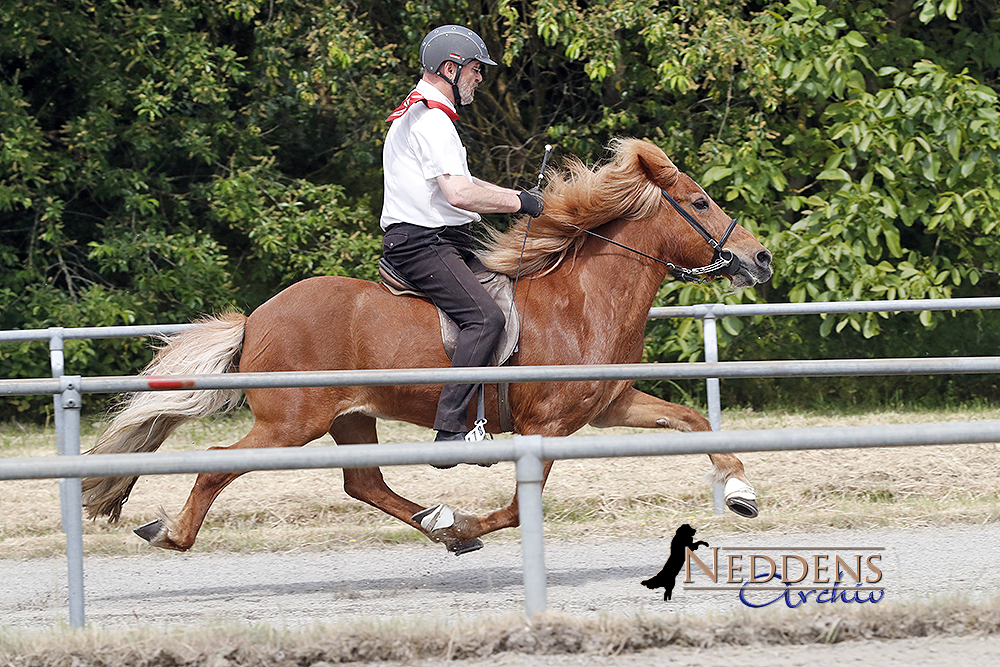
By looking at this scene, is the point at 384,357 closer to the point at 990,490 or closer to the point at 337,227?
the point at 990,490

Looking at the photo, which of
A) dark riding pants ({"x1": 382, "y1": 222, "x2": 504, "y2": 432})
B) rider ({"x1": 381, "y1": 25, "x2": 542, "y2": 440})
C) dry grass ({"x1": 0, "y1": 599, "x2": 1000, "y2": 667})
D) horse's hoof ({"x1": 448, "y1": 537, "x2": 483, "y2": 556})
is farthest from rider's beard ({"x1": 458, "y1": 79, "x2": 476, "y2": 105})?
dry grass ({"x1": 0, "y1": 599, "x2": 1000, "y2": 667})

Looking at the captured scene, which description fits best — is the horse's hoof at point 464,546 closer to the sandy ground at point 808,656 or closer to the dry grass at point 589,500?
the dry grass at point 589,500

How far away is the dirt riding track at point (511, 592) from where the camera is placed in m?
3.52

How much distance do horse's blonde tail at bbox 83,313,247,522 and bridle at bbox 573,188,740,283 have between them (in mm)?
1902

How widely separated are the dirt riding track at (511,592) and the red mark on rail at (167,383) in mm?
875

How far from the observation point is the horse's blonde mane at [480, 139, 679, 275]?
575 cm

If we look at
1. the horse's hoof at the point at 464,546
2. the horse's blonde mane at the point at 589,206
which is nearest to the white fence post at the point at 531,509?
the horse's hoof at the point at 464,546

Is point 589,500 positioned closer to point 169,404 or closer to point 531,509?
point 169,404

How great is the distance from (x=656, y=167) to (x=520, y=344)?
119cm

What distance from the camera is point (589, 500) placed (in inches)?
271

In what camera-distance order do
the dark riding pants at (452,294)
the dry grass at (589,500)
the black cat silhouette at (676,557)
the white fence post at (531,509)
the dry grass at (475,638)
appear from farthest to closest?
1. the dry grass at (589,500)
2. the dark riding pants at (452,294)
3. the black cat silhouette at (676,557)
4. the dry grass at (475,638)
5. the white fence post at (531,509)

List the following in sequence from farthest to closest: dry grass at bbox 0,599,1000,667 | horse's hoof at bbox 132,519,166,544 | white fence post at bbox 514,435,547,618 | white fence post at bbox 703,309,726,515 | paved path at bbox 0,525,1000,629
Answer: white fence post at bbox 703,309,726,515
horse's hoof at bbox 132,519,166,544
paved path at bbox 0,525,1000,629
dry grass at bbox 0,599,1000,667
white fence post at bbox 514,435,547,618

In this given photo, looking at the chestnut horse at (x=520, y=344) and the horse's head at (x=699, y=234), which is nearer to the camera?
the chestnut horse at (x=520, y=344)

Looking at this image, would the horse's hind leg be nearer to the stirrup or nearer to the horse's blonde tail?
the horse's blonde tail
